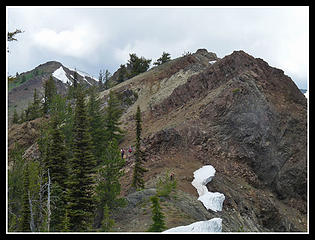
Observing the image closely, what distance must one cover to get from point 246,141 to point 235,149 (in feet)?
5.17

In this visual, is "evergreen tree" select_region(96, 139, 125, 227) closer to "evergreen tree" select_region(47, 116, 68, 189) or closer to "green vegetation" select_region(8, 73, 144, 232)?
"green vegetation" select_region(8, 73, 144, 232)

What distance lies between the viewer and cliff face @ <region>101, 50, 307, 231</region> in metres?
20.7

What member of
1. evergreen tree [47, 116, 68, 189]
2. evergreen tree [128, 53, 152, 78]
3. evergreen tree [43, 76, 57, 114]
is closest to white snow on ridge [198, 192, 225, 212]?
evergreen tree [47, 116, 68, 189]

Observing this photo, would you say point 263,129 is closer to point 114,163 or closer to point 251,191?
point 251,191

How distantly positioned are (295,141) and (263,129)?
3.86 meters

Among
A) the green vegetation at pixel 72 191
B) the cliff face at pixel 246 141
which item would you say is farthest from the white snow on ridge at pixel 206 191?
the green vegetation at pixel 72 191

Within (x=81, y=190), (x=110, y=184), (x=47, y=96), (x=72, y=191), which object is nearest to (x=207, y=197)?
(x=110, y=184)

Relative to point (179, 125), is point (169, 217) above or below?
below

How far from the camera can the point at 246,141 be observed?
25.0 metres

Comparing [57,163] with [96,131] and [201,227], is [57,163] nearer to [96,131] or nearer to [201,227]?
[201,227]

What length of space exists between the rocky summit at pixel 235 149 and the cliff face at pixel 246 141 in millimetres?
86

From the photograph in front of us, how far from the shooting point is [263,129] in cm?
2606

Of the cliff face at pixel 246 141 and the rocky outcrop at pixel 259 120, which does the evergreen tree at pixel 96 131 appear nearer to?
the cliff face at pixel 246 141
